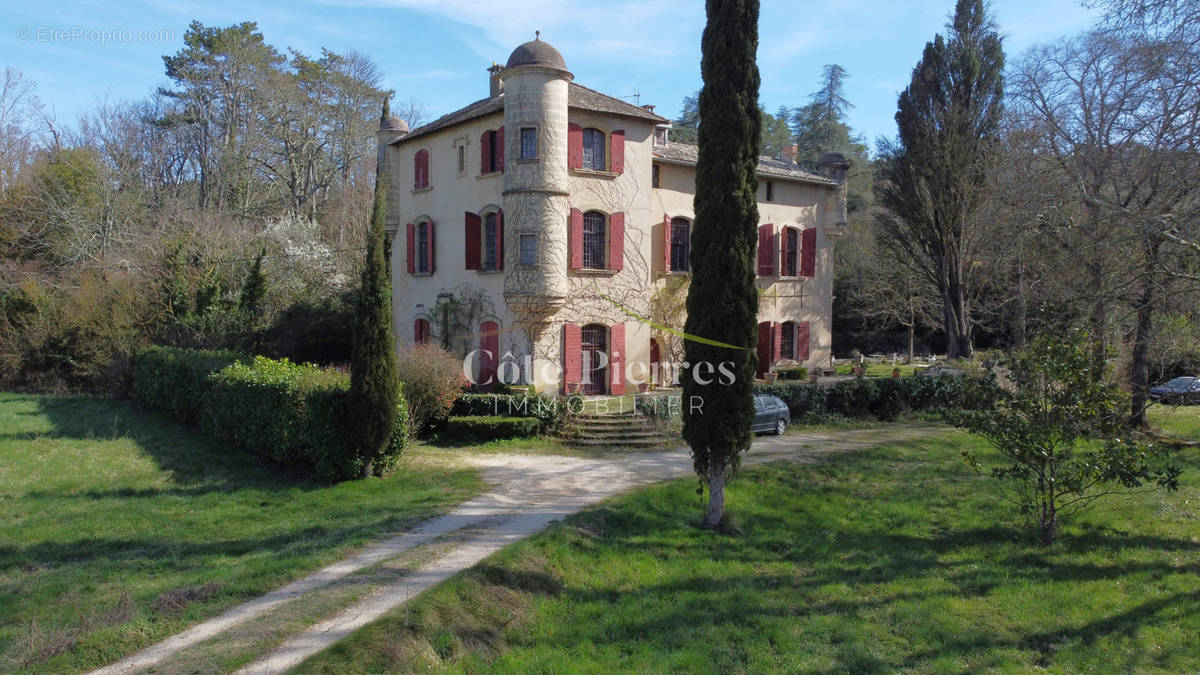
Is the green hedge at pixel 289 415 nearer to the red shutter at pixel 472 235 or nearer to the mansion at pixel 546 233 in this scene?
the mansion at pixel 546 233

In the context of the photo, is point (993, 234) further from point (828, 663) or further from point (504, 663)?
point (504, 663)

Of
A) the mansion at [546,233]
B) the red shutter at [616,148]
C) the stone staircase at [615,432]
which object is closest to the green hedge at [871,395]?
the stone staircase at [615,432]

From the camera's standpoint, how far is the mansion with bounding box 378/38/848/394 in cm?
2103

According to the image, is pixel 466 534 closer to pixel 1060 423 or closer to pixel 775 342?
pixel 1060 423

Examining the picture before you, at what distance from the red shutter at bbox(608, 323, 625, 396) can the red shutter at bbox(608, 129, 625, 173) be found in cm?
505

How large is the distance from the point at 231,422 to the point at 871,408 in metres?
19.6

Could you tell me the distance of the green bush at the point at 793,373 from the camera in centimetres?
2762

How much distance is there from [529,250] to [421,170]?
22.9 feet

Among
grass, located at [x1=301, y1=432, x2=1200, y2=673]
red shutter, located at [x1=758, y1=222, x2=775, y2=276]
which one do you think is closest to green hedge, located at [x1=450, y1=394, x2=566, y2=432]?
grass, located at [x1=301, y1=432, x2=1200, y2=673]

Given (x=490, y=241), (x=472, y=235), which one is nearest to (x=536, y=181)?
(x=490, y=241)

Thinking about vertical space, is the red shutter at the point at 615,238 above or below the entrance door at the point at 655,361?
above

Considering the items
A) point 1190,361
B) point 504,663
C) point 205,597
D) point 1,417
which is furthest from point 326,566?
point 1190,361

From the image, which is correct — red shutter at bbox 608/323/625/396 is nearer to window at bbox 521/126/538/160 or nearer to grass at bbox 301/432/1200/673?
window at bbox 521/126/538/160

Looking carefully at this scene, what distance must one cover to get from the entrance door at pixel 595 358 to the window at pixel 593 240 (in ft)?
6.56
